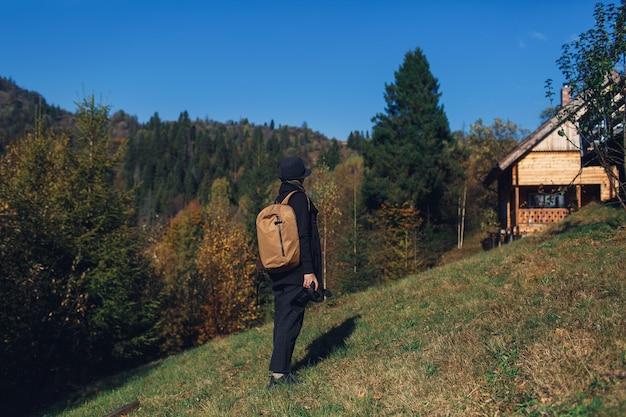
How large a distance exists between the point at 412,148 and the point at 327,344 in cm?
3518

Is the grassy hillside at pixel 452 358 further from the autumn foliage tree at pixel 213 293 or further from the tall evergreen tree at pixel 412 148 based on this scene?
the tall evergreen tree at pixel 412 148

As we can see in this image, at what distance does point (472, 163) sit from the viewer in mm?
49406

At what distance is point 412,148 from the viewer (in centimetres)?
4109

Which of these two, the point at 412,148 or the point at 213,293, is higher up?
the point at 412,148

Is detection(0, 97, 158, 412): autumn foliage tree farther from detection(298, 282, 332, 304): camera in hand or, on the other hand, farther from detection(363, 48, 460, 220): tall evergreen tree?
detection(363, 48, 460, 220): tall evergreen tree

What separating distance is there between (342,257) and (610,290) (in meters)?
23.1

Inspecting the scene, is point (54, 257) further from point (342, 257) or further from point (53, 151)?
point (342, 257)

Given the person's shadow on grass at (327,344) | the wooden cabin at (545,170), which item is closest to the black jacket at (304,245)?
the person's shadow on grass at (327,344)

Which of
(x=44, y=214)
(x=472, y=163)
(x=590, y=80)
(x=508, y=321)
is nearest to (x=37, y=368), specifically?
(x=44, y=214)

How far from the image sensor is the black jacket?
5324mm

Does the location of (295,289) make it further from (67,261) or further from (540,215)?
(540,215)

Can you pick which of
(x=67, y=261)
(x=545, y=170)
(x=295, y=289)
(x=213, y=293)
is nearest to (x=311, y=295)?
(x=295, y=289)

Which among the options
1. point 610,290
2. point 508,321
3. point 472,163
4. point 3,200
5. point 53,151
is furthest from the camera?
point 472,163

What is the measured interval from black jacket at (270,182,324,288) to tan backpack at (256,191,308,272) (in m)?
0.08
